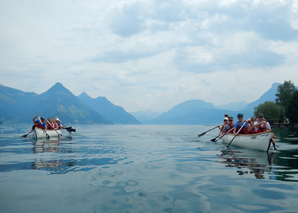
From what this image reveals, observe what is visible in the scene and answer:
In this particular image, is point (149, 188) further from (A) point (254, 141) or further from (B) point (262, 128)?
(B) point (262, 128)

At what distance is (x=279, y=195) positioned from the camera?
21.9 ft

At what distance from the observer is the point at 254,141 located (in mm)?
17250

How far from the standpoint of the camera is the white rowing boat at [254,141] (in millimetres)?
15922

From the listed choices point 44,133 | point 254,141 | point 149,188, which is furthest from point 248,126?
point 44,133

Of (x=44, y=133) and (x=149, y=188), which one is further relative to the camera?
(x=44, y=133)

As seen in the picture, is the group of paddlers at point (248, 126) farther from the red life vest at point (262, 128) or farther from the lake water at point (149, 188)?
the lake water at point (149, 188)

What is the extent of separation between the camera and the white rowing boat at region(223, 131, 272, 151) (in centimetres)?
1592

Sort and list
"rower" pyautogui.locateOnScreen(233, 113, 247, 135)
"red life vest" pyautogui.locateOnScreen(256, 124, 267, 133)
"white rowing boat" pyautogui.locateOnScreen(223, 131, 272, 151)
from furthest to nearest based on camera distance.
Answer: "rower" pyautogui.locateOnScreen(233, 113, 247, 135)
"red life vest" pyautogui.locateOnScreen(256, 124, 267, 133)
"white rowing boat" pyautogui.locateOnScreen(223, 131, 272, 151)

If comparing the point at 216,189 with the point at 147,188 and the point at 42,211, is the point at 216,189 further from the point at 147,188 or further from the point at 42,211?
the point at 42,211

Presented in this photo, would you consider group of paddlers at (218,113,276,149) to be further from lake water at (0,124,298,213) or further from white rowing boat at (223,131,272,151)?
lake water at (0,124,298,213)

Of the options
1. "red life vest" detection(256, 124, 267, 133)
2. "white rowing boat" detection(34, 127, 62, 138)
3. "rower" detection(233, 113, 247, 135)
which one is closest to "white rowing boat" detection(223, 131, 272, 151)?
"rower" detection(233, 113, 247, 135)

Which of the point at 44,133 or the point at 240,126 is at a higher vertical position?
the point at 240,126

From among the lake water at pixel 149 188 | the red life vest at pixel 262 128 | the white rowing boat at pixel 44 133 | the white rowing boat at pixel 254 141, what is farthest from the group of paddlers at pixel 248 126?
the white rowing boat at pixel 44 133

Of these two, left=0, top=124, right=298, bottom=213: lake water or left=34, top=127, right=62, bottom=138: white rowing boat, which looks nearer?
left=0, top=124, right=298, bottom=213: lake water
